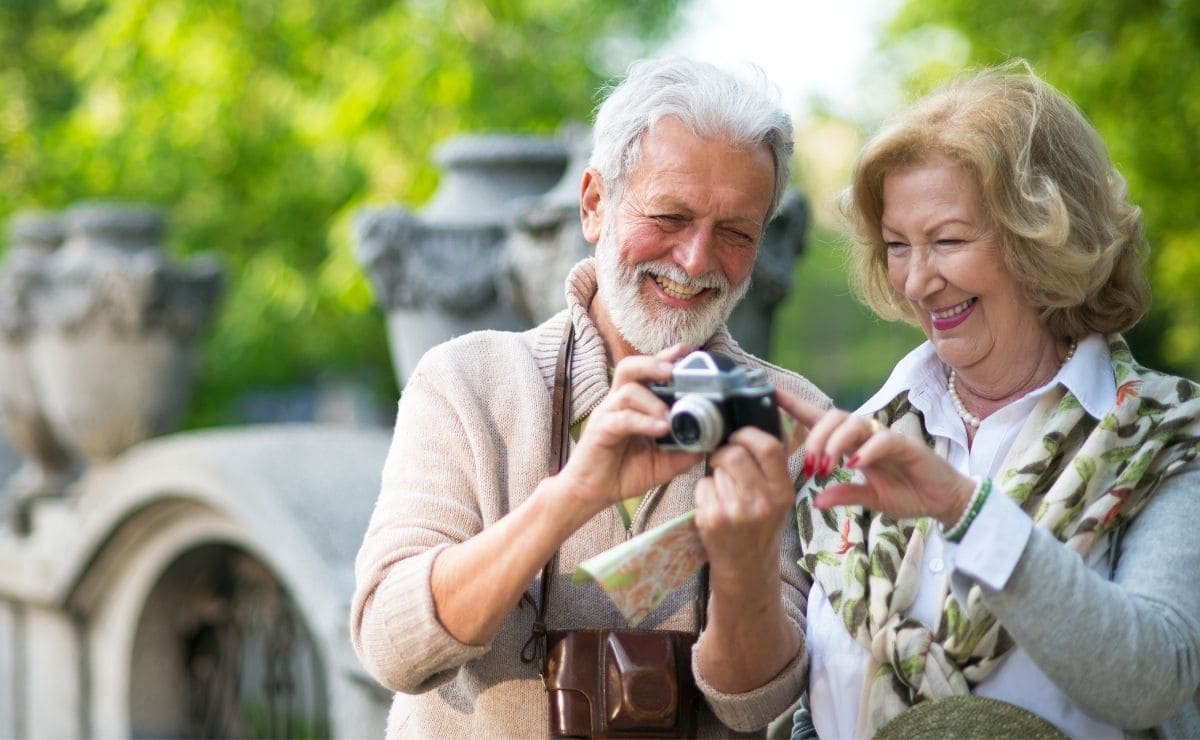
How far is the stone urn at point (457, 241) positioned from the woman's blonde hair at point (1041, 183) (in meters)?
3.16

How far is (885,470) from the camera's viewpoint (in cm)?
238

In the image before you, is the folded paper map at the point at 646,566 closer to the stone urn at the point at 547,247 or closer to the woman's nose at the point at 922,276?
the woman's nose at the point at 922,276

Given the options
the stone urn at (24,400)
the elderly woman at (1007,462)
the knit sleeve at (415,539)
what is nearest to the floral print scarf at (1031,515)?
the elderly woman at (1007,462)

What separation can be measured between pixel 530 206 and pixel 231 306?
7.63 m

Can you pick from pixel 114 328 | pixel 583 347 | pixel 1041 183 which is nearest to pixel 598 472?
pixel 583 347

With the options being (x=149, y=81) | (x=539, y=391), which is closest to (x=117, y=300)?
(x=149, y=81)

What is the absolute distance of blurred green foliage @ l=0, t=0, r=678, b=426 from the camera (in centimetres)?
980

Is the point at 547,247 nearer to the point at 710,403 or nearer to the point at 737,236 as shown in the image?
the point at 737,236

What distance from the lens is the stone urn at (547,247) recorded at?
503 centimetres

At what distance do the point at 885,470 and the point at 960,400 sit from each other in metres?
0.52

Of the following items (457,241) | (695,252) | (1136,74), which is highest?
(1136,74)

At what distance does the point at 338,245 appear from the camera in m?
9.91

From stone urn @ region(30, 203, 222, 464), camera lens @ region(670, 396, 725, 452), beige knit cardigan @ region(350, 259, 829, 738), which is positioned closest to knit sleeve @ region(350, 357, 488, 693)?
beige knit cardigan @ region(350, 259, 829, 738)

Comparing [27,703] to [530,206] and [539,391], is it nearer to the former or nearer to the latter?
[530,206]
